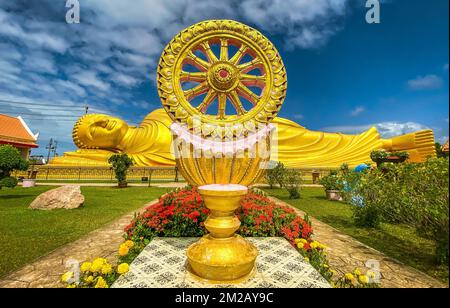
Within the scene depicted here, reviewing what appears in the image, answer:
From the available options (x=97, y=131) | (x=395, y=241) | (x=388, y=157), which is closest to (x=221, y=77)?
(x=395, y=241)

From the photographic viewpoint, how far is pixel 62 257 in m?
3.96

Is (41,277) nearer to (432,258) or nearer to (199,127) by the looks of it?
(199,127)

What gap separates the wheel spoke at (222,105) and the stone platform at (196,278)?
208cm

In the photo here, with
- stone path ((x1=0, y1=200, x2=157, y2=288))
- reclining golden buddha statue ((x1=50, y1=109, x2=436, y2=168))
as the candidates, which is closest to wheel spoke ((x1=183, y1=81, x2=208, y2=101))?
stone path ((x1=0, y1=200, x2=157, y2=288))

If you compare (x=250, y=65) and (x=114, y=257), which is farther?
(x=114, y=257)

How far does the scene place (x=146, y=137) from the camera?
19734 mm

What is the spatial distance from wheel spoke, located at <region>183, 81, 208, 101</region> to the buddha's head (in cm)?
1805

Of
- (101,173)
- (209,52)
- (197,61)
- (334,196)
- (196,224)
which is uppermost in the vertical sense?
(209,52)

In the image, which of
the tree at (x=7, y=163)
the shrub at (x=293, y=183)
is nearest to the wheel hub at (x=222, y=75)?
the shrub at (x=293, y=183)

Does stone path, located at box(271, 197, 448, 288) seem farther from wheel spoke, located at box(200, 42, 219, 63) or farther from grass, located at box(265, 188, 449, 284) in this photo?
wheel spoke, located at box(200, 42, 219, 63)

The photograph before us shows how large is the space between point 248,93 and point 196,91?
27.6 inches

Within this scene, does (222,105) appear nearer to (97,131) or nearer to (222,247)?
(222,247)

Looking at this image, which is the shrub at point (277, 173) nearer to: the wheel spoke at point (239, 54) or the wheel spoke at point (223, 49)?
the wheel spoke at point (239, 54)

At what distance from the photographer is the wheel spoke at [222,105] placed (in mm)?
3115
